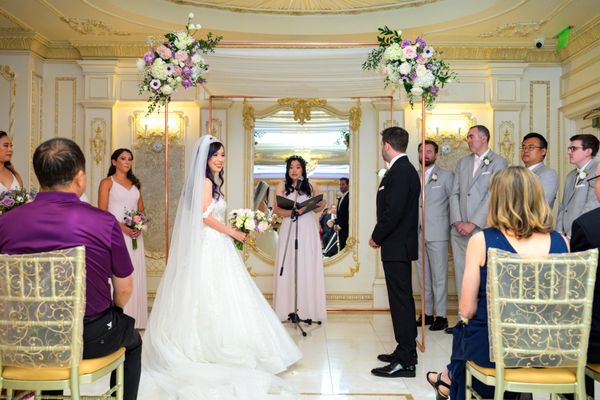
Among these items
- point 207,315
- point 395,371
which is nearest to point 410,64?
point 395,371

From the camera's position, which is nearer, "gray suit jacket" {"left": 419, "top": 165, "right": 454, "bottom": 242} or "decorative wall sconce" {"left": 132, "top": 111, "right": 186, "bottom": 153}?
"gray suit jacket" {"left": 419, "top": 165, "right": 454, "bottom": 242}

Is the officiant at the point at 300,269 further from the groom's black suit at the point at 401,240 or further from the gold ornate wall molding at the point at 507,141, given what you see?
the gold ornate wall molding at the point at 507,141

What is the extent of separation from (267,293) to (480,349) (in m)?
4.74

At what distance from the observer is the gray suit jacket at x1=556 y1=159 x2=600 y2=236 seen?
4.75m

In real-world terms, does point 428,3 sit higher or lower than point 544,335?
higher

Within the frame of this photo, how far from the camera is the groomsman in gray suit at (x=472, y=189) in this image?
573cm

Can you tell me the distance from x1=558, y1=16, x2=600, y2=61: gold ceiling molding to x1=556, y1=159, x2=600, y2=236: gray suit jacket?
175 centimetres

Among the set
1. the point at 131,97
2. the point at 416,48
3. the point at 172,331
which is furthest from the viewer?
the point at 131,97

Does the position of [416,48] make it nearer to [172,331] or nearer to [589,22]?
[589,22]

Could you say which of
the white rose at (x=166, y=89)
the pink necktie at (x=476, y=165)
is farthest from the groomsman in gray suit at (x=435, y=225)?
the white rose at (x=166, y=89)

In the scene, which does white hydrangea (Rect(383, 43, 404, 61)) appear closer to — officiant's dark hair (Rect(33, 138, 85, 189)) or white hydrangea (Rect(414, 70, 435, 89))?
white hydrangea (Rect(414, 70, 435, 89))

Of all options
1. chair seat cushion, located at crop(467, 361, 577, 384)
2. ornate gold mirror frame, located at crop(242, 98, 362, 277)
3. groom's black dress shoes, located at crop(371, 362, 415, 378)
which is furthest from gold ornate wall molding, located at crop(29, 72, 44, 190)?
chair seat cushion, located at crop(467, 361, 577, 384)

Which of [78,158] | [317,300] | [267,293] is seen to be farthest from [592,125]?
[78,158]

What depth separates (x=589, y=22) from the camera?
5754 mm
